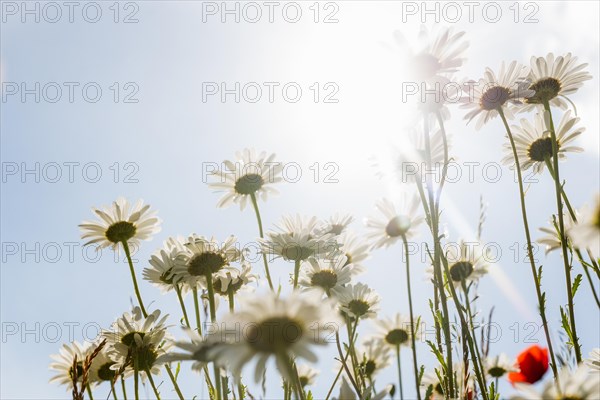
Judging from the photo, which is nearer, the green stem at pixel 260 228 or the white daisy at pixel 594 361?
the white daisy at pixel 594 361

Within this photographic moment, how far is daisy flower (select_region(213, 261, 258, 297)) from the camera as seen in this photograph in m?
2.52

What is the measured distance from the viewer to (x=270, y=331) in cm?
112

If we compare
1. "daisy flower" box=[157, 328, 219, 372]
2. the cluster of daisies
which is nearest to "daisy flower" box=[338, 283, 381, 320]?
the cluster of daisies

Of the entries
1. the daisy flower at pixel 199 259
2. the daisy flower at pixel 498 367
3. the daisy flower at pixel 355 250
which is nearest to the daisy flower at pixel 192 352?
the daisy flower at pixel 199 259

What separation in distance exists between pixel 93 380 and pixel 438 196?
67.5 inches

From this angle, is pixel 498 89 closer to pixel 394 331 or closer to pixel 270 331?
pixel 394 331

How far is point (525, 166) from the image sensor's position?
10.3 feet

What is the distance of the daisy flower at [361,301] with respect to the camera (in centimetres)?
308

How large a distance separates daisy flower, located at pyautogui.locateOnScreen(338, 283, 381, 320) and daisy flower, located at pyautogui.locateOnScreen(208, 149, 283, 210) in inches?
29.8

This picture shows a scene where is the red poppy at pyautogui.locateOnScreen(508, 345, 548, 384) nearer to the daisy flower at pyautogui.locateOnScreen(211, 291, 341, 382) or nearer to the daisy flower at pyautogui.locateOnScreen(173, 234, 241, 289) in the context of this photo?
the daisy flower at pyautogui.locateOnScreen(173, 234, 241, 289)

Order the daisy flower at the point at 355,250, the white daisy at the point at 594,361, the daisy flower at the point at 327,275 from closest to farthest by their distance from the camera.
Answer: the white daisy at the point at 594,361
the daisy flower at the point at 327,275
the daisy flower at the point at 355,250

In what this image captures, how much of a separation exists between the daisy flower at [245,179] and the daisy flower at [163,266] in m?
0.69

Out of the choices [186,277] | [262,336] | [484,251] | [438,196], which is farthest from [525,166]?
[262,336]

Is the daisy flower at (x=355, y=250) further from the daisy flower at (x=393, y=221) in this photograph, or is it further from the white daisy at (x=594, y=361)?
the white daisy at (x=594, y=361)
